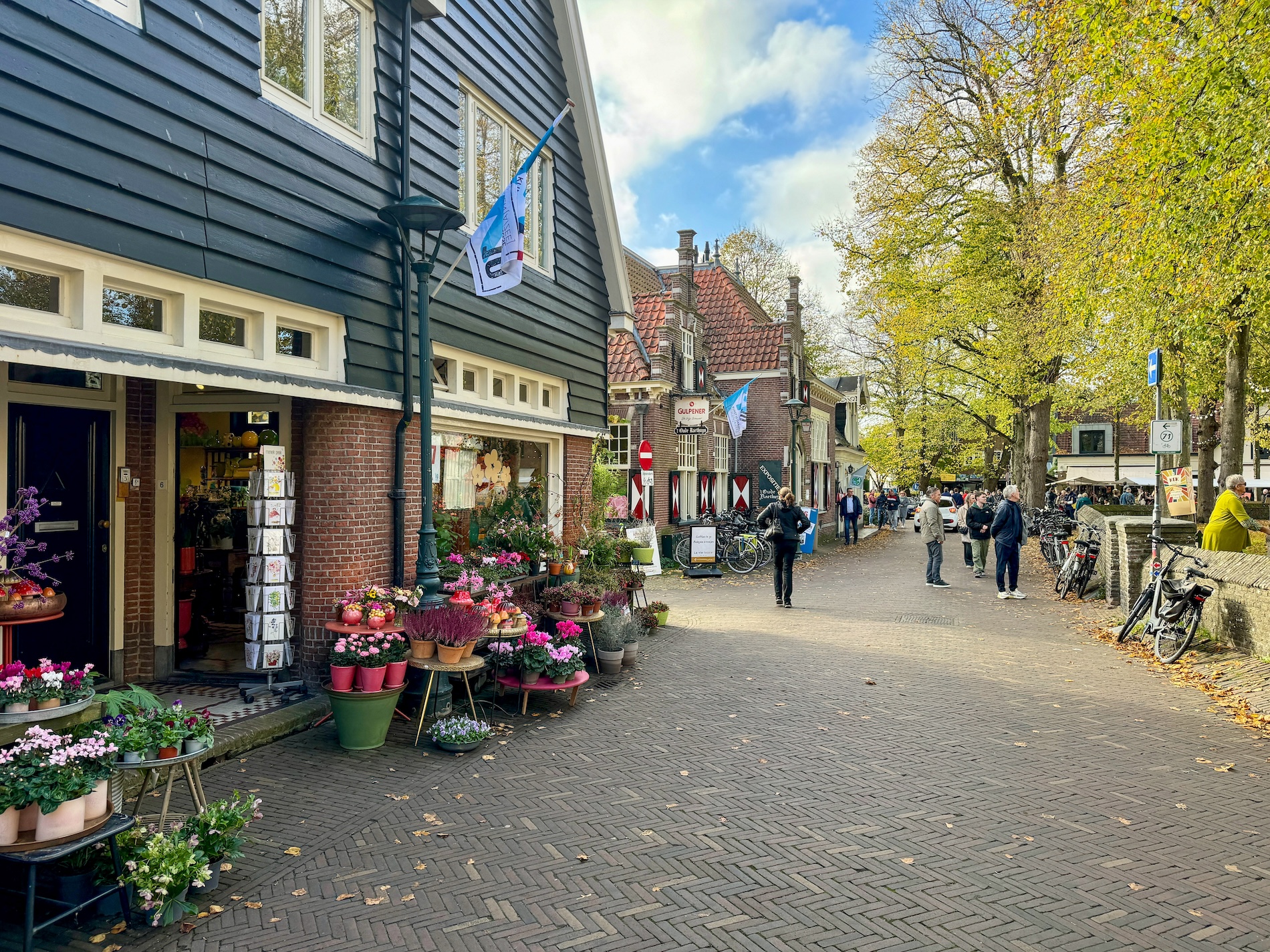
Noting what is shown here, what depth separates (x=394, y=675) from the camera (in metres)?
6.26

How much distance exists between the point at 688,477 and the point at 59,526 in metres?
19.0

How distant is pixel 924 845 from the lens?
4.66m

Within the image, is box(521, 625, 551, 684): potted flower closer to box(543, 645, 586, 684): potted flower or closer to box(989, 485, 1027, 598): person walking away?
box(543, 645, 586, 684): potted flower

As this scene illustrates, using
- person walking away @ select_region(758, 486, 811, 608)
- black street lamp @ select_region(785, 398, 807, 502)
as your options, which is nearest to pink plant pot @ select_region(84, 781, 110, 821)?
person walking away @ select_region(758, 486, 811, 608)

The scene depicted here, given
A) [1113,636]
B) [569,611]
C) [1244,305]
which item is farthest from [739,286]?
[569,611]

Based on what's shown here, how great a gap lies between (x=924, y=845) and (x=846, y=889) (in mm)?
770

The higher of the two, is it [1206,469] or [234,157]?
[234,157]

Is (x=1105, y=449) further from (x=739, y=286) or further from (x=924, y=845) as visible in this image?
(x=924, y=845)

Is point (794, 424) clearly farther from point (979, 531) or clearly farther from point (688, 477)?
point (979, 531)

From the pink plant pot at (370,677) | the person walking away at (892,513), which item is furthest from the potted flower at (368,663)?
the person walking away at (892,513)

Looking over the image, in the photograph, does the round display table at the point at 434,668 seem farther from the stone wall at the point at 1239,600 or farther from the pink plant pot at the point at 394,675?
the stone wall at the point at 1239,600

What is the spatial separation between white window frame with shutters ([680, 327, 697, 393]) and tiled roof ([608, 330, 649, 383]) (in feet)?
6.35

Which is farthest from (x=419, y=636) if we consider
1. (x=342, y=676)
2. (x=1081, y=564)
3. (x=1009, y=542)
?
(x=1081, y=564)

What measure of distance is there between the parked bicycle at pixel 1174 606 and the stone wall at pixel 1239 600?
145 millimetres
